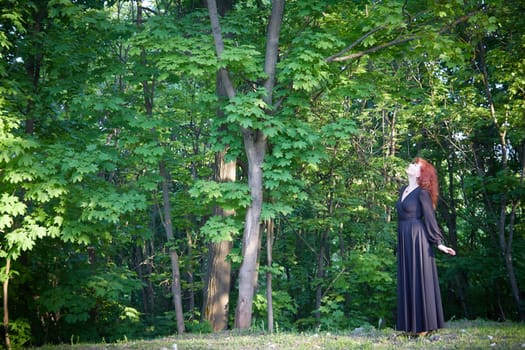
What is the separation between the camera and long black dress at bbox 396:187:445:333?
5766 mm

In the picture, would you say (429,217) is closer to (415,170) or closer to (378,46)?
(415,170)

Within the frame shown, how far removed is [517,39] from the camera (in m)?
10.1

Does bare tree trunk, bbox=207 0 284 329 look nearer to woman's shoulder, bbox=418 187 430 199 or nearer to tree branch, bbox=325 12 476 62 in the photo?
tree branch, bbox=325 12 476 62

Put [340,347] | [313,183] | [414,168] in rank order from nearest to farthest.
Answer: [340,347] → [414,168] → [313,183]

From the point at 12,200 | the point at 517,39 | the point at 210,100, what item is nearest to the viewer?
the point at 12,200

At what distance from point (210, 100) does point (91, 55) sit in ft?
8.28

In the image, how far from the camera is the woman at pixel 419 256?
5.77m

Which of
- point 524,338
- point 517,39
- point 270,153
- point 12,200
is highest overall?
point 517,39

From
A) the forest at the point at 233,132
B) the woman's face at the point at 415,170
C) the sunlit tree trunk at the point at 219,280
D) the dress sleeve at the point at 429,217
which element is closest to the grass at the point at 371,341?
the dress sleeve at the point at 429,217

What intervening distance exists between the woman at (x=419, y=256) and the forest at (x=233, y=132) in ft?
8.78

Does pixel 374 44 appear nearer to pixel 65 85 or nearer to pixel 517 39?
pixel 517 39

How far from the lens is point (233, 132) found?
8914 millimetres

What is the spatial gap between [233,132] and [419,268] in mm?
4178

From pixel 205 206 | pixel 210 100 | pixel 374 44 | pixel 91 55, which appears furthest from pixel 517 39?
pixel 91 55
